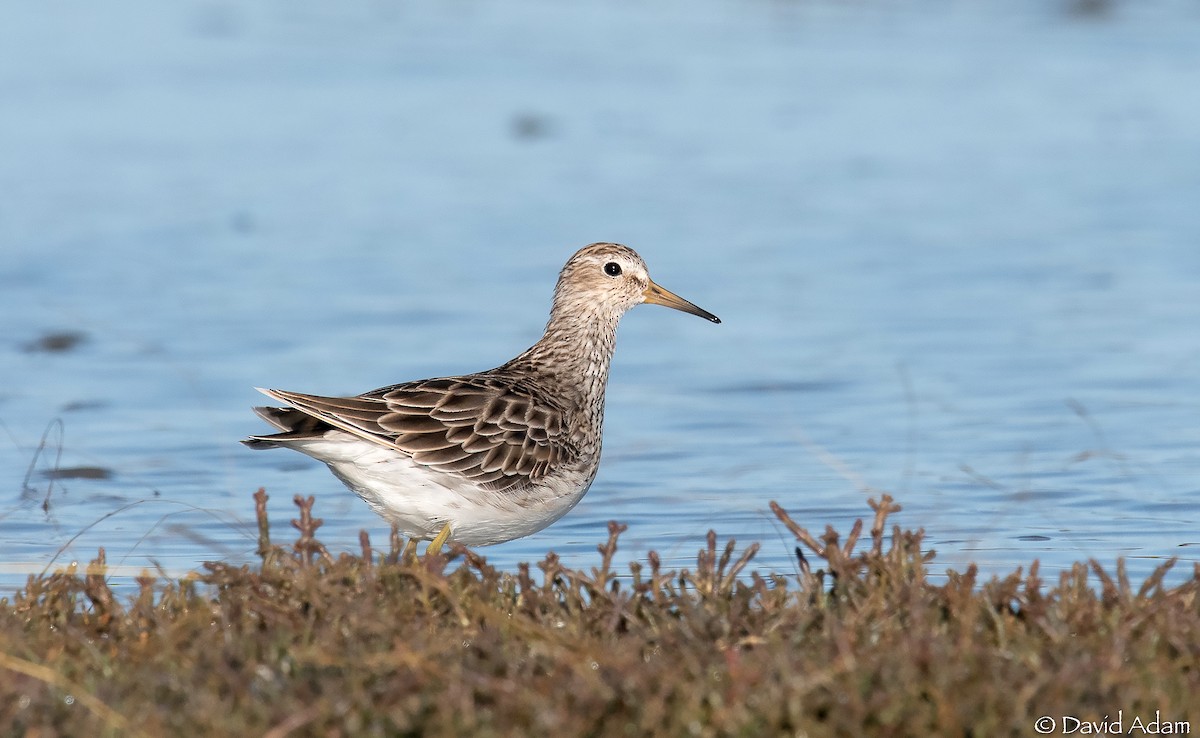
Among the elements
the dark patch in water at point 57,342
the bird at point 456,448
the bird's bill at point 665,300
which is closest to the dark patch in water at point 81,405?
the dark patch in water at point 57,342

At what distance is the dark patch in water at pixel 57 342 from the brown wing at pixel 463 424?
5488 millimetres

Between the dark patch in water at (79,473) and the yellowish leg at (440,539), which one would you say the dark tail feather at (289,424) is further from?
the dark patch in water at (79,473)

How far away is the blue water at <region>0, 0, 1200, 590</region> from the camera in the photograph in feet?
30.2

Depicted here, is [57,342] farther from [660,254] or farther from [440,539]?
[440,539]

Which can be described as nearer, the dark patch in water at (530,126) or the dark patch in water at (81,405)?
the dark patch in water at (81,405)

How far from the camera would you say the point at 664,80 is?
821 inches

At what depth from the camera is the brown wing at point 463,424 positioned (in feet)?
23.2

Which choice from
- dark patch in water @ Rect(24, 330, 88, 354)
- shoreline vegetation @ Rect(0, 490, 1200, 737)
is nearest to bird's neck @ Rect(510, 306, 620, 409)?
shoreline vegetation @ Rect(0, 490, 1200, 737)

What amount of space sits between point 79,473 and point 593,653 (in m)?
5.56

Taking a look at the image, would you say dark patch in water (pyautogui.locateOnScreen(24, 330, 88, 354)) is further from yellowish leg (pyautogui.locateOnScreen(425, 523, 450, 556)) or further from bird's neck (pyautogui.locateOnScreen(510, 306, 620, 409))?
yellowish leg (pyautogui.locateOnScreen(425, 523, 450, 556))

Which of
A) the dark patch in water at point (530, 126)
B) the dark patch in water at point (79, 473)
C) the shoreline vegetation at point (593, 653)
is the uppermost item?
the dark patch in water at point (530, 126)

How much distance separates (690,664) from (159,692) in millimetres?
1396

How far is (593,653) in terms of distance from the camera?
476cm

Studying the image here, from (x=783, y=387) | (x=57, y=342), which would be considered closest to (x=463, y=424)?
(x=783, y=387)
